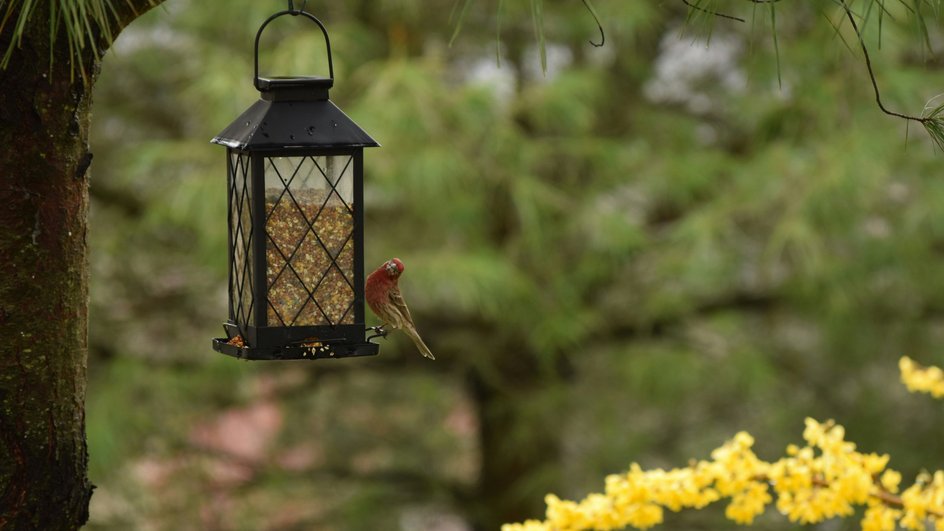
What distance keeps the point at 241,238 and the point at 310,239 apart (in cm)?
13

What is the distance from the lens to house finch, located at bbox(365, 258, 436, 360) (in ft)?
6.56

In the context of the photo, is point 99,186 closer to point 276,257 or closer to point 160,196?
point 160,196

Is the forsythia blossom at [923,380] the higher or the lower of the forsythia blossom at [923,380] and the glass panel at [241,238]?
the lower

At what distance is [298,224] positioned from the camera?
1905 mm

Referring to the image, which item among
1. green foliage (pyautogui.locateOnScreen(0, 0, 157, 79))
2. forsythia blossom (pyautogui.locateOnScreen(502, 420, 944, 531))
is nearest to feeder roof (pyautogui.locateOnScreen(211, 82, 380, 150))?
green foliage (pyautogui.locateOnScreen(0, 0, 157, 79))

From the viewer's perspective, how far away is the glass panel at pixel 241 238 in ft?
6.24

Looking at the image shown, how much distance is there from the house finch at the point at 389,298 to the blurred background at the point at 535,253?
2343 millimetres

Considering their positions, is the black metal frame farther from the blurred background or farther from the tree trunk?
the blurred background

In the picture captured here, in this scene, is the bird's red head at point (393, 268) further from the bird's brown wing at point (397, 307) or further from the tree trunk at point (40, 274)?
the tree trunk at point (40, 274)

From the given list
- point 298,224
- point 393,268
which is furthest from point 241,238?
point 393,268

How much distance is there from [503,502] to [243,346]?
3.94 m

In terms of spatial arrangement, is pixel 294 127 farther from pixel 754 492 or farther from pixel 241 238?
pixel 754 492

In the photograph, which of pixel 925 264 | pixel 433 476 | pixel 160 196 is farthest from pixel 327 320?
pixel 433 476

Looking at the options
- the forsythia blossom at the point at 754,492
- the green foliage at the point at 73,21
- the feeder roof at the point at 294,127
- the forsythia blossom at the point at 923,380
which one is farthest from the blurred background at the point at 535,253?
the green foliage at the point at 73,21
